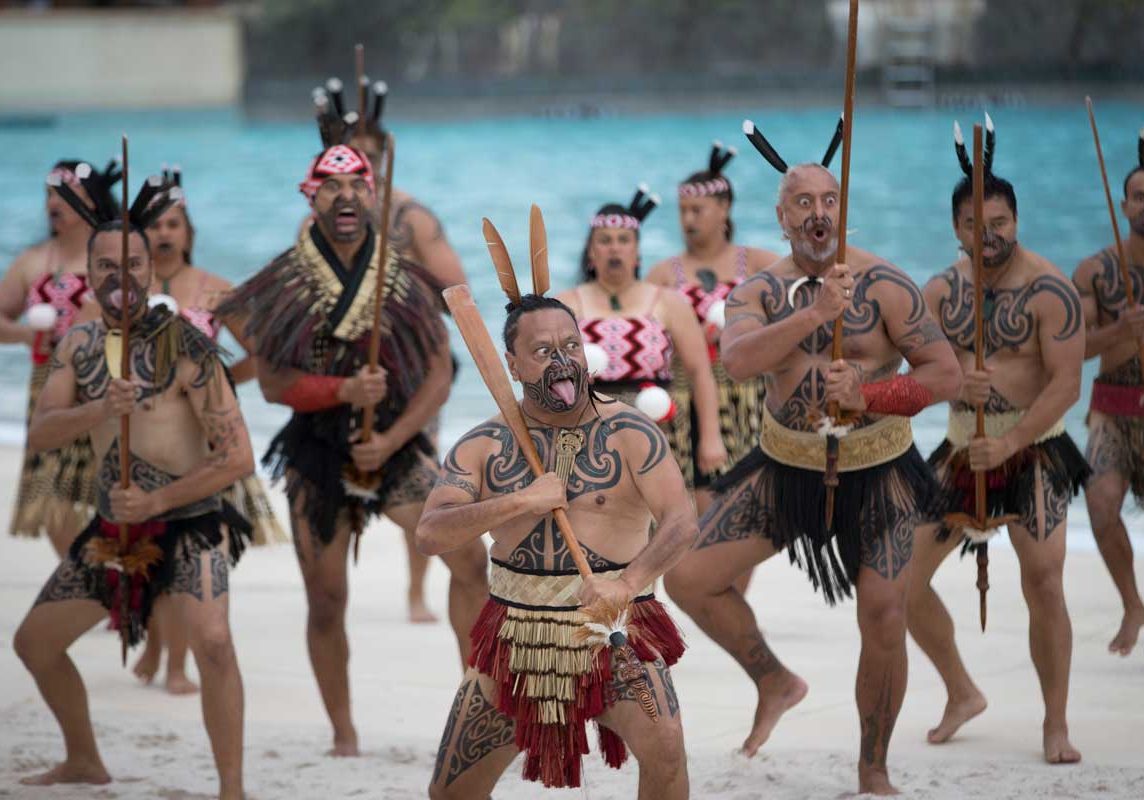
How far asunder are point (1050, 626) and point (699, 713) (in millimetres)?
1528

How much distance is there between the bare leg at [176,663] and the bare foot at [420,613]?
55.9 inches

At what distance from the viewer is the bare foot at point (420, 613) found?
8766 millimetres

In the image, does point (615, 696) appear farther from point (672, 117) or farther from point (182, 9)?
point (182, 9)

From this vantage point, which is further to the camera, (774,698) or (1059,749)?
(774,698)

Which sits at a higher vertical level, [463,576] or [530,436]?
[530,436]

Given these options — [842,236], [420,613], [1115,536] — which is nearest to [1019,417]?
[842,236]

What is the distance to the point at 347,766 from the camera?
6516 mm

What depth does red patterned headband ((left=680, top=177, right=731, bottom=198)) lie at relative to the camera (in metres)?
8.24

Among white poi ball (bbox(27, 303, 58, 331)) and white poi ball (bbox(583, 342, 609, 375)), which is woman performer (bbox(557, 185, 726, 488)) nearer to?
white poi ball (bbox(583, 342, 609, 375))

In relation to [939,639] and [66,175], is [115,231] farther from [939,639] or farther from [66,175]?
[939,639]

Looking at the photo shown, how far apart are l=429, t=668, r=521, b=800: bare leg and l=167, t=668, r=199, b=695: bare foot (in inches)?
119

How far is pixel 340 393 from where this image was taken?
645 centimetres

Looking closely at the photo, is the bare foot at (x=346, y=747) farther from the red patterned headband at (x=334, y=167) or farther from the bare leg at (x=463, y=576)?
the red patterned headband at (x=334, y=167)

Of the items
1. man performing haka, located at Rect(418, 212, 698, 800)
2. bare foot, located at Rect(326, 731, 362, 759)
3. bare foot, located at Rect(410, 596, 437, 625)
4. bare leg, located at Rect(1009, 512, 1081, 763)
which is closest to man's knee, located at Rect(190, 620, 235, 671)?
bare foot, located at Rect(326, 731, 362, 759)
